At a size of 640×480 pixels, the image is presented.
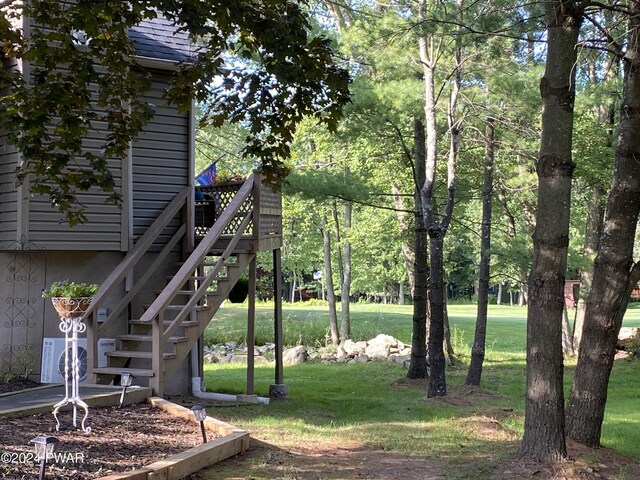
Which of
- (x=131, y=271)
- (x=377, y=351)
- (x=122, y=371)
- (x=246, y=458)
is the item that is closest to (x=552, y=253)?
(x=246, y=458)

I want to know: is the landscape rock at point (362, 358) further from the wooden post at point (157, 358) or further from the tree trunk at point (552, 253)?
the tree trunk at point (552, 253)

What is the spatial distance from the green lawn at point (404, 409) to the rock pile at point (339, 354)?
39.6 inches

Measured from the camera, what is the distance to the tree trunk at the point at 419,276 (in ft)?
44.4

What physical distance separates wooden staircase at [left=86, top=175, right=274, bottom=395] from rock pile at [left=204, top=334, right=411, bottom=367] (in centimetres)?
830

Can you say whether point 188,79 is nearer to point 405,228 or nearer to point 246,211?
point 246,211

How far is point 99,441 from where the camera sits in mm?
5625

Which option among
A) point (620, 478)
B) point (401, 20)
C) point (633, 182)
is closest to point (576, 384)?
point (620, 478)

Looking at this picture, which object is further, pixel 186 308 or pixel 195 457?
pixel 186 308

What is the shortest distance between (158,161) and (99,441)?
5851 millimetres

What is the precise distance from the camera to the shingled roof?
10.5 meters

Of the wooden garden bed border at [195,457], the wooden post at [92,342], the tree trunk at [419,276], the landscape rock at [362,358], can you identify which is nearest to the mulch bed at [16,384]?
the wooden post at [92,342]

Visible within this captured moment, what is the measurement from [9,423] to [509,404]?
7.28m

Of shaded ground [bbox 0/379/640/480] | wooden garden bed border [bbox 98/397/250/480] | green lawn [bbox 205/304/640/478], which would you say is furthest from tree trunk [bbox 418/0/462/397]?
wooden garden bed border [bbox 98/397/250/480]

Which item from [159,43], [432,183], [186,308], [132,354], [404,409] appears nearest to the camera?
[132,354]
